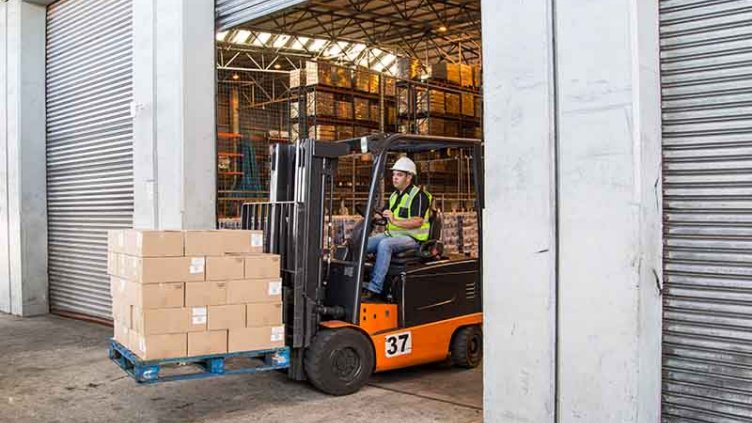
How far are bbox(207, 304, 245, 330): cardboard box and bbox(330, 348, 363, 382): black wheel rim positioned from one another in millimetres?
946

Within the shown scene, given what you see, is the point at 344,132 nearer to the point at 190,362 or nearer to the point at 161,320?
the point at 190,362

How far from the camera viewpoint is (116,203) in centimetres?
984

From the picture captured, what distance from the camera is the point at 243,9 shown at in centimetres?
787

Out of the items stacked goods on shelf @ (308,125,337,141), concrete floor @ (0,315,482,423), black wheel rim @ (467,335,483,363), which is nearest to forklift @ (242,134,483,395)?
black wheel rim @ (467,335,483,363)

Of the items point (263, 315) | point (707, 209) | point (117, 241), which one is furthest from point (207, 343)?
point (707, 209)

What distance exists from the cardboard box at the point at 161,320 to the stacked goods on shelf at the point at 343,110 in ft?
21.4

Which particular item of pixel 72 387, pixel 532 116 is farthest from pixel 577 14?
pixel 72 387

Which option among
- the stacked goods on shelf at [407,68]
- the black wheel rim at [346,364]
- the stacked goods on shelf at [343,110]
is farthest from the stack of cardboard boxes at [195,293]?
the stacked goods on shelf at [407,68]

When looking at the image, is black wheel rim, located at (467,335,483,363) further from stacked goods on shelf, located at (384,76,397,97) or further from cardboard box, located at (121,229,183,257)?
stacked goods on shelf, located at (384,76,397,97)

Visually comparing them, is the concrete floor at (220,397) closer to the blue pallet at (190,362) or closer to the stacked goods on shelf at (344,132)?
the blue pallet at (190,362)

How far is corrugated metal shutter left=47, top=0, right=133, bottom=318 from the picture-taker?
9.71m

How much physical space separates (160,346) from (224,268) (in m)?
0.73

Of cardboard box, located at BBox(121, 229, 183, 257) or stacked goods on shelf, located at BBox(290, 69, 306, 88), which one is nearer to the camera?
cardboard box, located at BBox(121, 229, 183, 257)

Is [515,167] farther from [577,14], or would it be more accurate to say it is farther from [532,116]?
[577,14]
